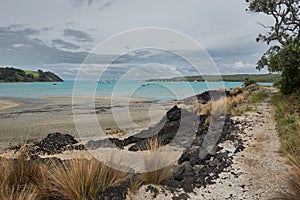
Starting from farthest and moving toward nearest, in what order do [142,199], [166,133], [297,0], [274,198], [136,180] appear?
[297,0], [166,133], [136,180], [142,199], [274,198]

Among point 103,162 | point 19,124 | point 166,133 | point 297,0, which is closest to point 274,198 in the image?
point 103,162

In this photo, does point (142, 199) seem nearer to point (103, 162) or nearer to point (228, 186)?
point (103, 162)

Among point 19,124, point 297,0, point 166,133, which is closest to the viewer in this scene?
point 166,133

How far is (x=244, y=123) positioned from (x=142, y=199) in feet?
22.0

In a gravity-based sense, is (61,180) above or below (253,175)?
above

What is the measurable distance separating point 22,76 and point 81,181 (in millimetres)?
136349

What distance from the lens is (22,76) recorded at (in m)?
124

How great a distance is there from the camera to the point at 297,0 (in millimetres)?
16875

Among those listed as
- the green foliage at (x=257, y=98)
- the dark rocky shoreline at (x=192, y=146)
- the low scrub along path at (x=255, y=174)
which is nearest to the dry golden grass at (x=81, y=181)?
the dark rocky shoreline at (x=192, y=146)

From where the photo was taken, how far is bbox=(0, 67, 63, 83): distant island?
113 m

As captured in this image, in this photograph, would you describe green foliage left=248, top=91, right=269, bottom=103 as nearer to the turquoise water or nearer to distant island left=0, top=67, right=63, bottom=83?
the turquoise water

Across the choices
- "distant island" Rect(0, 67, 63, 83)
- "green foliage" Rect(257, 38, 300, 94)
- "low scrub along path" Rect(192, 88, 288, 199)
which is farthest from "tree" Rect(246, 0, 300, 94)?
"distant island" Rect(0, 67, 63, 83)

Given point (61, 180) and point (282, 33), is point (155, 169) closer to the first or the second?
point (61, 180)

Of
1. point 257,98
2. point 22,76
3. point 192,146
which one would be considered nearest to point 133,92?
point 257,98
